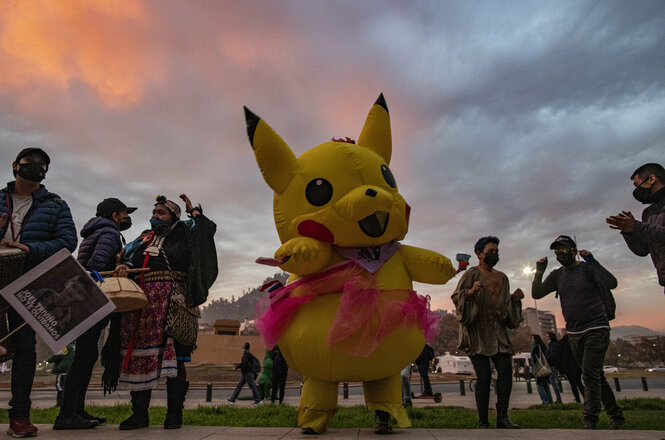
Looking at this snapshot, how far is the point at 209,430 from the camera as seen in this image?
12.6 ft

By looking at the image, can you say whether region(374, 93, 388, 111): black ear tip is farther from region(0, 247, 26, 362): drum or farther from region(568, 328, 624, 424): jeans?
region(0, 247, 26, 362): drum

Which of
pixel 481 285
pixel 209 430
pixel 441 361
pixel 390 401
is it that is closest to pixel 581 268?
pixel 481 285

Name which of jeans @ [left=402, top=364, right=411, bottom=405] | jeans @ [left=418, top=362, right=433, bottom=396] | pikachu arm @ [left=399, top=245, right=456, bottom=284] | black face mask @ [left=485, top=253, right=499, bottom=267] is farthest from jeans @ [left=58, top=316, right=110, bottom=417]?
jeans @ [left=418, top=362, right=433, bottom=396]

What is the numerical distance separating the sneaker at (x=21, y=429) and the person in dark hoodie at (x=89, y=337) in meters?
0.54

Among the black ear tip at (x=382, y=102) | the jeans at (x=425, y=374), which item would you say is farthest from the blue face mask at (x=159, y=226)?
the jeans at (x=425, y=374)

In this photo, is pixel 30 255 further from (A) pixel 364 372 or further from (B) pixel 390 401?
(B) pixel 390 401

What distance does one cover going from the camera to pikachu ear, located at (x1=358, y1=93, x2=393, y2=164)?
466 cm

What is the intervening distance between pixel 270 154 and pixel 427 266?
1847 millimetres

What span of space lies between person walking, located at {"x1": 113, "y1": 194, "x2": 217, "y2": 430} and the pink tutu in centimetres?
86

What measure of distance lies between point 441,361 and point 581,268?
34319 millimetres

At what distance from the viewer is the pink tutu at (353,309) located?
134 inches

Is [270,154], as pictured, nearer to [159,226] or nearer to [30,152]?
[159,226]

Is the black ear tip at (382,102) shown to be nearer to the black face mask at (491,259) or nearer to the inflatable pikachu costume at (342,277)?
the inflatable pikachu costume at (342,277)

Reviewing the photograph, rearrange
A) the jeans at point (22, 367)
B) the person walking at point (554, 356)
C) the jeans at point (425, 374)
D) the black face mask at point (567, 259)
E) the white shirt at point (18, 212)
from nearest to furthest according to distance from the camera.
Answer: the jeans at point (22, 367), the white shirt at point (18, 212), the black face mask at point (567, 259), the person walking at point (554, 356), the jeans at point (425, 374)
